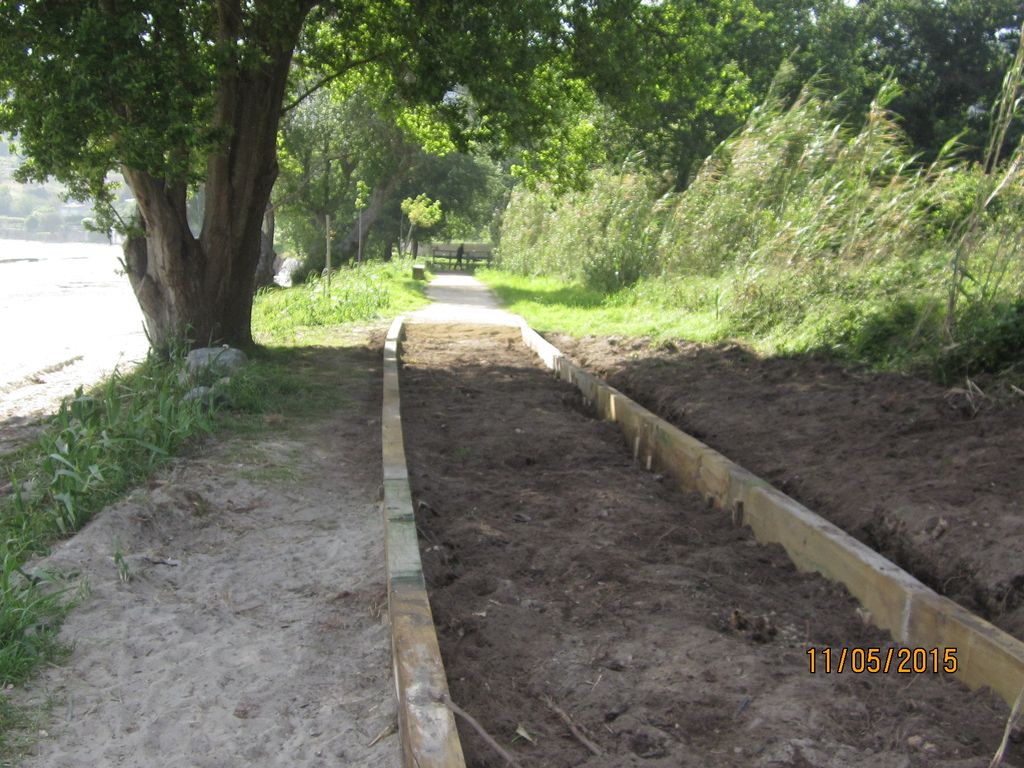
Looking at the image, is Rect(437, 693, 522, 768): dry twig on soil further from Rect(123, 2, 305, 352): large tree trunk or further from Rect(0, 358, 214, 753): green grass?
Rect(123, 2, 305, 352): large tree trunk

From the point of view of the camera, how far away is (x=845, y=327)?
8.95 meters

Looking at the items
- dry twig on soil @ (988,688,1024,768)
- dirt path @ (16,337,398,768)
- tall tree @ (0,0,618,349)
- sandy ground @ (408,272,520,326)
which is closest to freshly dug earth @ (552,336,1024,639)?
dry twig on soil @ (988,688,1024,768)

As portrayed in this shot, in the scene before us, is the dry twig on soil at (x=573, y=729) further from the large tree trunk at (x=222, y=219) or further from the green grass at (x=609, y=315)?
the green grass at (x=609, y=315)

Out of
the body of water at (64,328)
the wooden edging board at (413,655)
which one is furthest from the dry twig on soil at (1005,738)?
the body of water at (64,328)

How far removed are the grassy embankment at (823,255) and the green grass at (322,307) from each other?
274cm

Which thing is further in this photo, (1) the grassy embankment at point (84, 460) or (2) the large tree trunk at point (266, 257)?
(2) the large tree trunk at point (266, 257)

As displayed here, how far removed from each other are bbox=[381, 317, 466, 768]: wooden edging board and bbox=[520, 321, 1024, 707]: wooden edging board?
1.84 m

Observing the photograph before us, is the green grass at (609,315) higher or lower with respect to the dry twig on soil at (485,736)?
higher

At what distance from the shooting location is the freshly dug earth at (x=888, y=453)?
4.21m

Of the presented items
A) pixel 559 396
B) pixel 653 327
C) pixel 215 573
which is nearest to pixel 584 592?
pixel 215 573

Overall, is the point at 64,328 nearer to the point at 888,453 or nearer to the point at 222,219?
the point at 222,219

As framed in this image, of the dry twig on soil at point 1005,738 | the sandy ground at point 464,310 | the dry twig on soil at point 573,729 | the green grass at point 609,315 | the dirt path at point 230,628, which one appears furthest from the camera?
the sandy ground at point 464,310

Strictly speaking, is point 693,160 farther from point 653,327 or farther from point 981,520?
point 981,520
